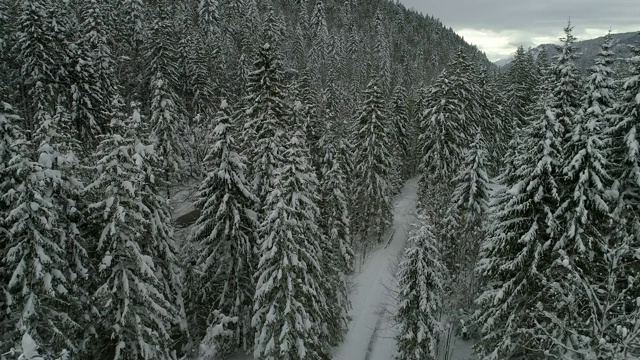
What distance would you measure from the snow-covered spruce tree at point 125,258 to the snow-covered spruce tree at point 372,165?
24667mm

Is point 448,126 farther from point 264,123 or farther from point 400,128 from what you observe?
point 264,123

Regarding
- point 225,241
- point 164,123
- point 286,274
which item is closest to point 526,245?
point 286,274

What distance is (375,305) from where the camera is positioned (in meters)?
34.8

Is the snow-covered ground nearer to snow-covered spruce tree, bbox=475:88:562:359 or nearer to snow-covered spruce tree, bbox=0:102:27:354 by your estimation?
snow-covered spruce tree, bbox=475:88:562:359

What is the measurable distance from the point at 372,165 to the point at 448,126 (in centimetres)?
784

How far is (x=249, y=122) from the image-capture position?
1094 inches

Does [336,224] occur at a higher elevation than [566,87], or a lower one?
lower

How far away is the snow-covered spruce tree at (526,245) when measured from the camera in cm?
1769

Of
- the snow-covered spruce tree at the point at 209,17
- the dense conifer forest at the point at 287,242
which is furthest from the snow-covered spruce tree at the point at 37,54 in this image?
the snow-covered spruce tree at the point at 209,17

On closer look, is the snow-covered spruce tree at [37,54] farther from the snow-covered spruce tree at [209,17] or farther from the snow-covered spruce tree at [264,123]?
the snow-covered spruce tree at [209,17]

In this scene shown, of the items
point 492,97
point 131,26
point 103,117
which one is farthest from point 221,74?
point 492,97

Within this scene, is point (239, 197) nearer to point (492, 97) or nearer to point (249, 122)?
point (249, 122)

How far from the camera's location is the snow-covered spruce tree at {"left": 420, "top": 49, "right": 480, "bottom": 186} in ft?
128

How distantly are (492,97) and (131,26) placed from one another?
5009cm
